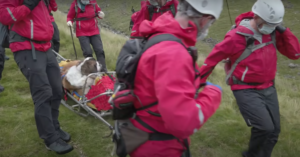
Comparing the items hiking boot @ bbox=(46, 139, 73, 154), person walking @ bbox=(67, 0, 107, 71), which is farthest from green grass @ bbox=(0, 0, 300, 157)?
person walking @ bbox=(67, 0, 107, 71)

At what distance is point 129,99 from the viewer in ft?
6.62

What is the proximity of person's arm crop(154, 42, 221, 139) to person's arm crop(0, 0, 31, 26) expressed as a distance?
224 centimetres

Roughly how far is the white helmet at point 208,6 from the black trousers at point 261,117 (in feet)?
6.34

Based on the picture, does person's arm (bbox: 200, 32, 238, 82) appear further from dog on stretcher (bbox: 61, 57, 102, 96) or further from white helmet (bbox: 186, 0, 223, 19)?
dog on stretcher (bbox: 61, 57, 102, 96)

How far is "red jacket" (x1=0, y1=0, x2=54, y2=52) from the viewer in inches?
124

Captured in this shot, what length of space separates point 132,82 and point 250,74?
7.28 ft

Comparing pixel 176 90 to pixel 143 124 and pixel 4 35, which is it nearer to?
pixel 143 124

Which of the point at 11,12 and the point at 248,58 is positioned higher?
the point at 11,12

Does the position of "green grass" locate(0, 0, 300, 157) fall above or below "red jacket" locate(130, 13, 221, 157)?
below

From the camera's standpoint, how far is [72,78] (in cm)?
517

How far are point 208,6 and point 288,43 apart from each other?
7.44ft

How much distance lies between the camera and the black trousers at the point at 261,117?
11.5 feet

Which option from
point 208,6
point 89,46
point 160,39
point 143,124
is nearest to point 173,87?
point 160,39

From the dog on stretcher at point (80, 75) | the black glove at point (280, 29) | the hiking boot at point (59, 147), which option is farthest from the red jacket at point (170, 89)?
the dog on stretcher at point (80, 75)
